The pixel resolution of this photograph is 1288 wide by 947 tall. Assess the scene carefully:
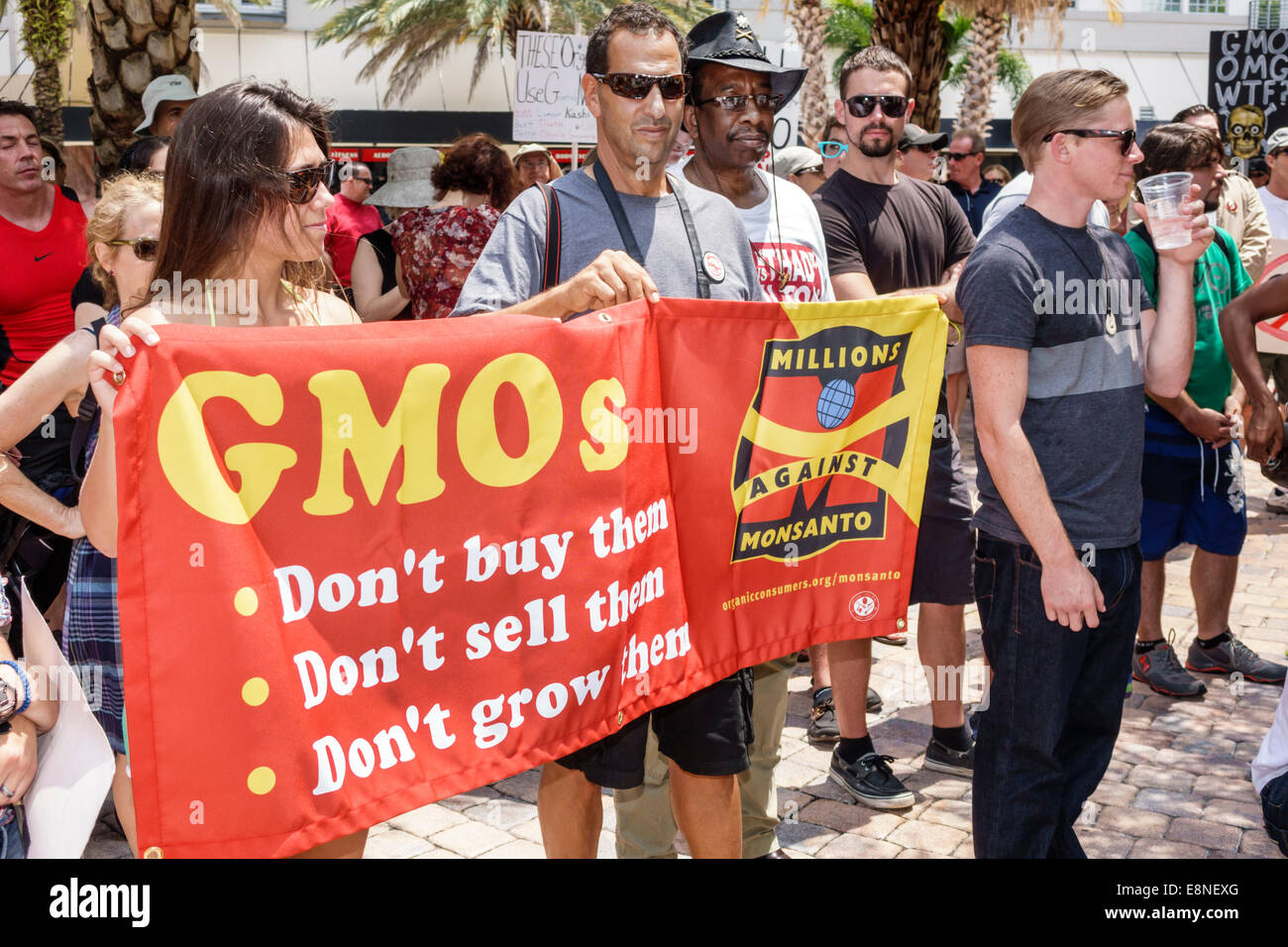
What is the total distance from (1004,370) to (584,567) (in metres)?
1.24

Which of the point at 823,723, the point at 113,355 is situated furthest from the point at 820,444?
the point at 823,723

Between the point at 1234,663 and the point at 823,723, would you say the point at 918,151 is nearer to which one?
the point at 1234,663

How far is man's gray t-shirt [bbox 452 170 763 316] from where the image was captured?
3.09 metres

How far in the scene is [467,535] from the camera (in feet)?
8.75

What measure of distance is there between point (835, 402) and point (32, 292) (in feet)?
11.7

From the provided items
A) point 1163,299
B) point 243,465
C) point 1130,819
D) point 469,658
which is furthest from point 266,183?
point 1130,819

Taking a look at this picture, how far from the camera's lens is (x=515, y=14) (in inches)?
955

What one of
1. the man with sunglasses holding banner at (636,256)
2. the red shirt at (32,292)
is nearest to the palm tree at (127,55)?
the red shirt at (32,292)

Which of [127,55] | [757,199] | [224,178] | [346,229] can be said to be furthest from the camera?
[346,229]

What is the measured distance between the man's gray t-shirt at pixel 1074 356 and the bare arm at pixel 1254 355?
585 millimetres

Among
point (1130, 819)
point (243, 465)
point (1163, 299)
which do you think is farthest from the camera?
point (1130, 819)

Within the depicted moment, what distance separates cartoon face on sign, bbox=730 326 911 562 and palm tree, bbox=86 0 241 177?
17.8 ft

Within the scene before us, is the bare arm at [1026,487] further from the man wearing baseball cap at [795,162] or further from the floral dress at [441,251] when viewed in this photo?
the man wearing baseball cap at [795,162]
